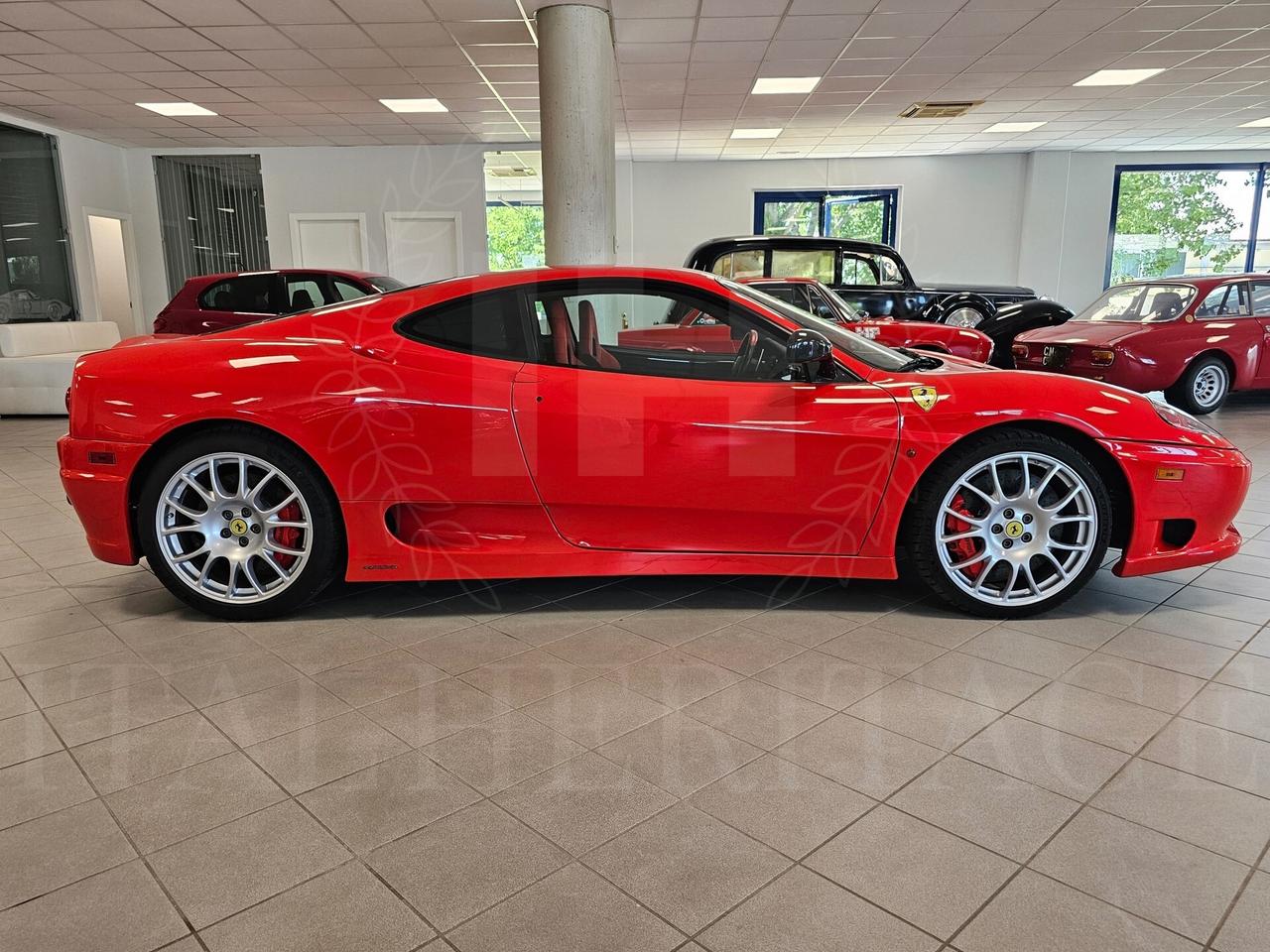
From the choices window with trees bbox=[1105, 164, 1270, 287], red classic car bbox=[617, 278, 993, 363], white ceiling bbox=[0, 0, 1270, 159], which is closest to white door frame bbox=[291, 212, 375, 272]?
white ceiling bbox=[0, 0, 1270, 159]

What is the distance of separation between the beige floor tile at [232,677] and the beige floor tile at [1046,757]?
1927 mm

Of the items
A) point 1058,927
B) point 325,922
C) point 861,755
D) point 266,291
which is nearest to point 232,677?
point 325,922

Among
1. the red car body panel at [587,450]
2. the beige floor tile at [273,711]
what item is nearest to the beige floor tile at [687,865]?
the beige floor tile at [273,711]

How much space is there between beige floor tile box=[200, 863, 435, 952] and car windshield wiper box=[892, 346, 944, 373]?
2.30 metres

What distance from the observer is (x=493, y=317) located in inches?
114

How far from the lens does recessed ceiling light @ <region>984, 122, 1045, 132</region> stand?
1247 cm

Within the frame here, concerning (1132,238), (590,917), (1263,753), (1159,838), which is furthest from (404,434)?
(1132,238)

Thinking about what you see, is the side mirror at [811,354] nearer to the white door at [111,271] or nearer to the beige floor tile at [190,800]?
the beige floor tile at [190,800]

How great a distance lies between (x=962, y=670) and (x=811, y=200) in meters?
14.7

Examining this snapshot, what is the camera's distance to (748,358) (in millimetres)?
2930

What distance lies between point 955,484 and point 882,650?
0.63 metres

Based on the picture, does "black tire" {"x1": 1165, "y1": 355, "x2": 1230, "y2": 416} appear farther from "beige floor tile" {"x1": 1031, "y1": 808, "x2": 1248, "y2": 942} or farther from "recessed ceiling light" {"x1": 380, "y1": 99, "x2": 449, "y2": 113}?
"recessed ceiling light" {"x1": 380, "y1": 99, "x2": 449, "y2": 113}

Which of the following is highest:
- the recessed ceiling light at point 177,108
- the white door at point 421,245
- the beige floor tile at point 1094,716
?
the recessed ceiling light at point 177,108

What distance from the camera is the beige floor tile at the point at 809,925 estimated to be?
4.67 ft
